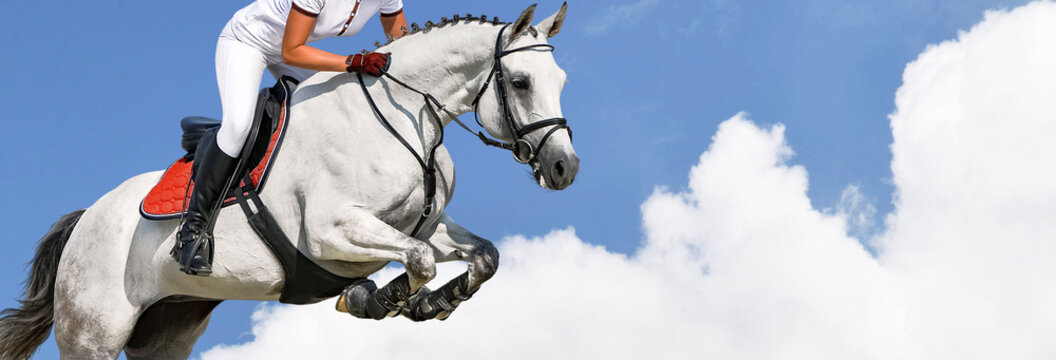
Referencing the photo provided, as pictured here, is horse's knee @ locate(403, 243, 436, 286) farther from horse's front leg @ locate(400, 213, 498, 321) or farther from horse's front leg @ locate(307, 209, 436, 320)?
horse's front leg @ locate(400, 213, 498, 321)

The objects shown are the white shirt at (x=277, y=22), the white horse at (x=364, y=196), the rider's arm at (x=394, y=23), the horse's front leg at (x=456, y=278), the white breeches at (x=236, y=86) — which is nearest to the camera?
the white horse at (x=364, y=196)

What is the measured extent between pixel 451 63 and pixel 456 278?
4.37 ft

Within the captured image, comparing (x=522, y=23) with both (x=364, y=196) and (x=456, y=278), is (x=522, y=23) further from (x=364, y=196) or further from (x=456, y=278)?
(x=456, y=278)

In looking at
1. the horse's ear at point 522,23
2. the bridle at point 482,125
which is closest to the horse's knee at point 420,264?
the bridle at point 482,125

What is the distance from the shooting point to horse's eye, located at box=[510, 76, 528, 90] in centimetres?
612

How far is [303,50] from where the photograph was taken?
6.43 metres

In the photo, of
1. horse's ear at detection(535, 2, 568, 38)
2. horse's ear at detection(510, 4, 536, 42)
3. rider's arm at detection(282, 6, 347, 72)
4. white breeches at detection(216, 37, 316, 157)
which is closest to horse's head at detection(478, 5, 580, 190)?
horse's ear at detection(510, 4, 536, 42)

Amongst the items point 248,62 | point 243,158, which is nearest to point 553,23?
point 248,62

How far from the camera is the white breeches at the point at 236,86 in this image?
650cm

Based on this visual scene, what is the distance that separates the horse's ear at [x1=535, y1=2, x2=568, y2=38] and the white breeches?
1.88 metres

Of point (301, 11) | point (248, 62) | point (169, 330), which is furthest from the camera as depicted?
point (169, 330)

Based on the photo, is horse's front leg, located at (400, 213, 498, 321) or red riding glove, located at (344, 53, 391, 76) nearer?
horse's front leg, located at (400, 213, 498, 321)

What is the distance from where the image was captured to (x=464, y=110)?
647 cm

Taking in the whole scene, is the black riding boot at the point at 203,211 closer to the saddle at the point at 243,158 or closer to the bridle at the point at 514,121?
the saddle at the point at 243,158
